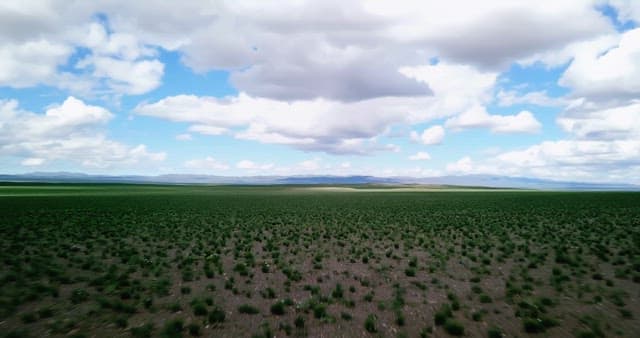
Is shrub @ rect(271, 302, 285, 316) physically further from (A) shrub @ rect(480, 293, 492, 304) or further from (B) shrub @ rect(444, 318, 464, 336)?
(A) shrub @ rect(480, 293, 492, 304)

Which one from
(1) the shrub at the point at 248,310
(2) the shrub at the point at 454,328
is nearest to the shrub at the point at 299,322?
(1) the shrub at the point at 248,310

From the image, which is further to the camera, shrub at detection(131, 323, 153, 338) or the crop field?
the crop field

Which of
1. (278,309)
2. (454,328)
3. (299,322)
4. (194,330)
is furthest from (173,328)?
(454,328)

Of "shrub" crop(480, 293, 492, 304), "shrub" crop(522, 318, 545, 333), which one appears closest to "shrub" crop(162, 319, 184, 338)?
"shrub" crop(522, 318, 545, 333)

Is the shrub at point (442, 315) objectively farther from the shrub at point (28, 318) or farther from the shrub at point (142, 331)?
the shrub at point (28, 318)

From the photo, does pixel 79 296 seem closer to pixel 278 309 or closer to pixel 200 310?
pixel 200 310

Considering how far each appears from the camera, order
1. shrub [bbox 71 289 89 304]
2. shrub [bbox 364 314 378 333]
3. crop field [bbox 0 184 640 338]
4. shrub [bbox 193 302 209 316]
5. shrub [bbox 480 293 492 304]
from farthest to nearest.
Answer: shrub [bbox 480 293 492 304] < shrub [bbox 71 289 89 304] < shrub [bbox 193 302 209 316] < crop field [bbox 0 184 640 338] < shrub [bbox 364 314 378 333]

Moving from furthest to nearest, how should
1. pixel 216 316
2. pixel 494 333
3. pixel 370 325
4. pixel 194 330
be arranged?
pixel 216 316 < pixel 370 325 < pixel 194 330 < pixel 494 333

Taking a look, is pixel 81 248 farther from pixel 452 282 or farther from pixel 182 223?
pixel 452 282

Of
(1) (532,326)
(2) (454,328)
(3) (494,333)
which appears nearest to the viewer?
(3) (494,333)

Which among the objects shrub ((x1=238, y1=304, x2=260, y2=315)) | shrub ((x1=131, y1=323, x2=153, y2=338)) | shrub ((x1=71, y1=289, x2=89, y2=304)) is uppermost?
shrub ((x1=71, y1=289, x2=89, y2=304))

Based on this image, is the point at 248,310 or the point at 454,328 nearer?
the point at 454,328
